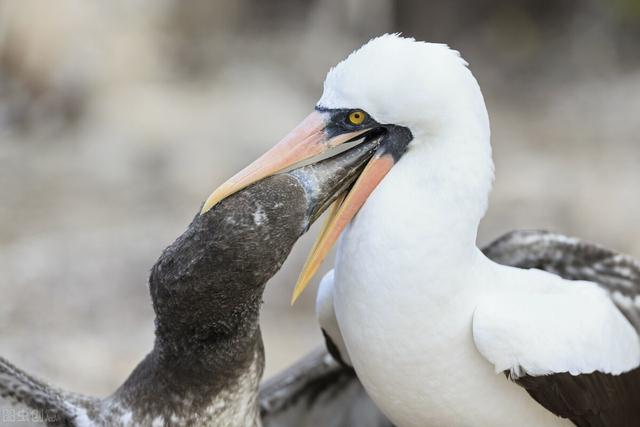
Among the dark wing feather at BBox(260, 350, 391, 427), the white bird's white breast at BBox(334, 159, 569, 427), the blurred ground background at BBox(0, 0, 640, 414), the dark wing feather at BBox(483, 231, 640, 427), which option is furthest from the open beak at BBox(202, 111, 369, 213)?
the blurred ground background at BBox(0, 0, 640, 414)

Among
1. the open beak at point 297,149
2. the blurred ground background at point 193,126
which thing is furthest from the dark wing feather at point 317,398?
the blurred ground background at point 193,126

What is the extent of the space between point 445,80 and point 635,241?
251 inches

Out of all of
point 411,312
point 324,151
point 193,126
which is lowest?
point 411,312

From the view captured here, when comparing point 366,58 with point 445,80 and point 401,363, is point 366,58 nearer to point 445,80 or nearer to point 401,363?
point 445,80

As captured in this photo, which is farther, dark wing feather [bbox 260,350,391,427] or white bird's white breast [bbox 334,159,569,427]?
dark wing feather [bbox 260,350,391,427]

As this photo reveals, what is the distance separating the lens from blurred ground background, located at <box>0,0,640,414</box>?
8.62 meters

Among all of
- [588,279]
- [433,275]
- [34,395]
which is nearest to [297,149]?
[433,275]

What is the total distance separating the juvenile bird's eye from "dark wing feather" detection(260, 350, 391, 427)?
1470 mm

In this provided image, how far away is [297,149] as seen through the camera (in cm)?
381

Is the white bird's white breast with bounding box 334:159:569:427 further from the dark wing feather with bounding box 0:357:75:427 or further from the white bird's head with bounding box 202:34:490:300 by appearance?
the dark wing feather with bounding box 0:357:75:427

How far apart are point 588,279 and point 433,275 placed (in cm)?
107

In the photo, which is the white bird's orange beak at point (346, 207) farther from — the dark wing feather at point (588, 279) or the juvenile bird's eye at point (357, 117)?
the dark wing feather at point (588, 279)

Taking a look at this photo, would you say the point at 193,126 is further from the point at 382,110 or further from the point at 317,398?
the point at 382,110

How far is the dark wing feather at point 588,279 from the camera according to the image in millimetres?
3920
